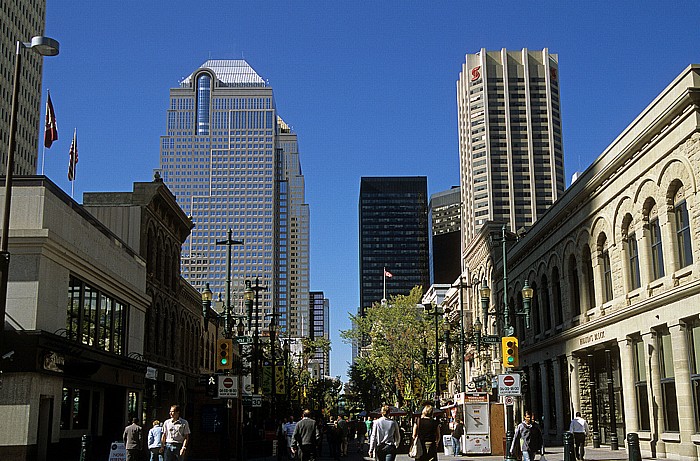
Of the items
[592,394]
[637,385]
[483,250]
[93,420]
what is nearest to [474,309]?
[483,250]

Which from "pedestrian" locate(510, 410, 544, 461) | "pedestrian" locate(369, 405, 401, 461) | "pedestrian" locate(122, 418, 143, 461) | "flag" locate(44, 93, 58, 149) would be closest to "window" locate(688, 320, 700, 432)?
"pedestrian" locate(510, 410, 544, 461)

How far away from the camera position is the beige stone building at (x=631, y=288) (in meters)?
28.6

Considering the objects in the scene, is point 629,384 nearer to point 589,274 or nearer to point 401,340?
point 589,274

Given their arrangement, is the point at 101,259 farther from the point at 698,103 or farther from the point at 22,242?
the point at 698,103

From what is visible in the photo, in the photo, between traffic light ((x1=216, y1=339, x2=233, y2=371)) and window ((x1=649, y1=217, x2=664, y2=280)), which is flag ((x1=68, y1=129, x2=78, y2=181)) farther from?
window ((x1=649, y1=217, x2=664, y2=280))

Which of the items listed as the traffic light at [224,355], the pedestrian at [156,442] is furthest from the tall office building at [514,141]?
the pedestrian at [156,442]

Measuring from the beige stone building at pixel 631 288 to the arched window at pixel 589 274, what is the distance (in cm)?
5

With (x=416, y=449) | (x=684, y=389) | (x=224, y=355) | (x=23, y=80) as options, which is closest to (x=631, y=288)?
(x=684, y=389)

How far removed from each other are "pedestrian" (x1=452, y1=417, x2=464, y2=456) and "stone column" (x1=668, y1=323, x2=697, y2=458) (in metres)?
9.61

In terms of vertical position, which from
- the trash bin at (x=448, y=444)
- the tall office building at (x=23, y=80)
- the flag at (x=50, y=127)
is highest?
the tall office building at (x=23, y=80)

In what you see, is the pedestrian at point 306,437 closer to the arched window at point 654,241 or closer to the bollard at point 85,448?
the bollard at point 85,448

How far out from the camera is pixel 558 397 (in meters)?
46.1

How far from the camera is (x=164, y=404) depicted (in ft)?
160

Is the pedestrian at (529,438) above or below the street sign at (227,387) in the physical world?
below
